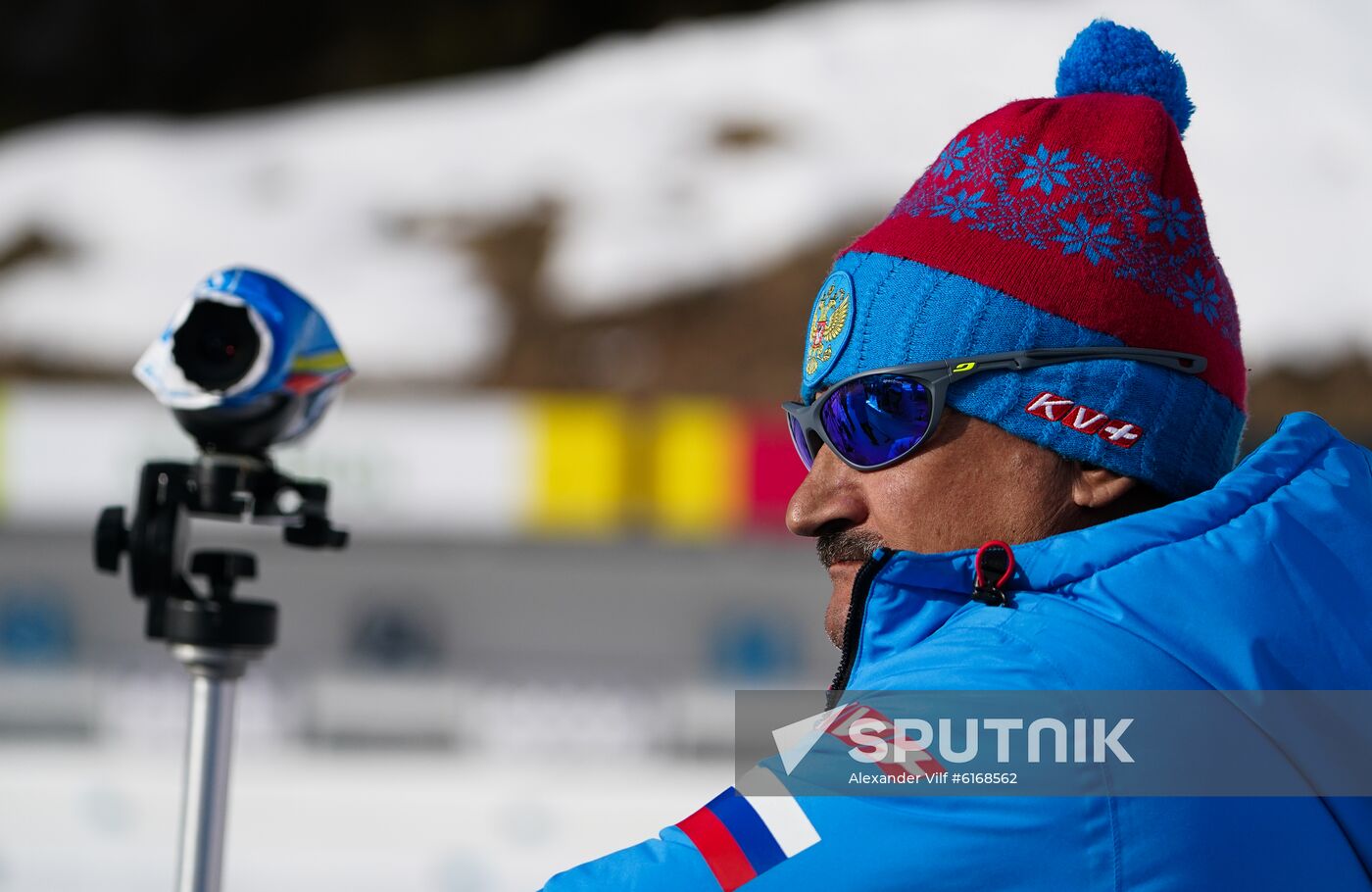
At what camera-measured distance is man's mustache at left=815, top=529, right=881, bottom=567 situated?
3.69ft

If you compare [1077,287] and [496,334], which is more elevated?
[496,334]

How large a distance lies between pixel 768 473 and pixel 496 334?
19.7 ft

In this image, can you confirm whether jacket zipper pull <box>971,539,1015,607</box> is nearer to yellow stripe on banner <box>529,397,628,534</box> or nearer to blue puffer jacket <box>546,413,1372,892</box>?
blue puffer jacket <box>546,413,1372,892</box>

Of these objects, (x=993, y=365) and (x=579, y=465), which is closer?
(x=993, y=365)

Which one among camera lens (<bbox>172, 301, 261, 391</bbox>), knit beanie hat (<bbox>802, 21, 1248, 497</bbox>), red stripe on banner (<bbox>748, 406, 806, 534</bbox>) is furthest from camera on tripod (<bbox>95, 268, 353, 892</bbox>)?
red stripe on banner (<bbox>748, 406, 806, 534</bbox>)

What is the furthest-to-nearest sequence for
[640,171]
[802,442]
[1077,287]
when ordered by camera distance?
[640,171] < [802,442] < [1077,287]

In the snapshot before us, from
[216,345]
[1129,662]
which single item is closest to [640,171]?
[216,345]

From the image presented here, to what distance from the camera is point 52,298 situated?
1172 cm

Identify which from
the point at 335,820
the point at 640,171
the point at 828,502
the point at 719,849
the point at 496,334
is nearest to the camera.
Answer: the point at 719,849

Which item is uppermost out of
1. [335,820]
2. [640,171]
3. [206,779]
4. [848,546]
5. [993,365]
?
[640,171]

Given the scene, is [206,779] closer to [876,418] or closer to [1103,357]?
[876,418]

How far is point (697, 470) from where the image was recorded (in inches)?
254

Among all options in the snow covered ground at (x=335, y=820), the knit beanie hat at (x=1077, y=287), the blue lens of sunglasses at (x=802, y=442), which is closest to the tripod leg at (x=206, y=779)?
the blue lens of sunglasses at (x=802, y=442)

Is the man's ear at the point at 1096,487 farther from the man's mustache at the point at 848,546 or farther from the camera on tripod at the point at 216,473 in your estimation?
the camera on tripod at the point at 216,473
